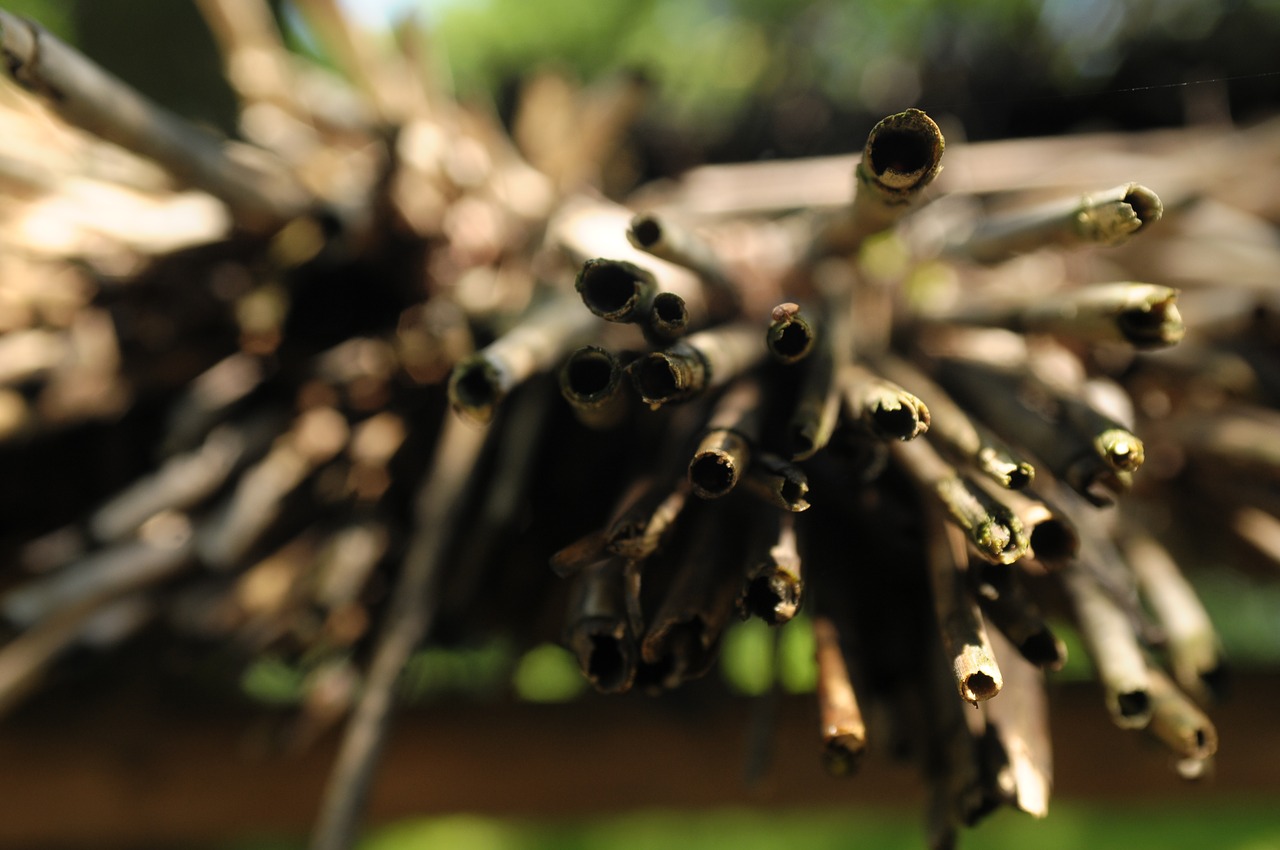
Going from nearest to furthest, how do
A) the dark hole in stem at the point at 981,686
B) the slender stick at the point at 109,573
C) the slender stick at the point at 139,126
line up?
A: the dark hole in stem at the point at 981,686
the slender stick at the point at 139,126
the slender stick at the point at 109,573

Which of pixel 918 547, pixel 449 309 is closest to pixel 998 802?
pixel 918 547

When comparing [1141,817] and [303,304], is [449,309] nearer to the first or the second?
[303,304]

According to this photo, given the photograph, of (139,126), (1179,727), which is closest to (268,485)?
(139,126)

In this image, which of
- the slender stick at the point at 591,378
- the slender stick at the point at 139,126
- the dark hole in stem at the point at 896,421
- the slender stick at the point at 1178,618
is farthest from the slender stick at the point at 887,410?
the slender stick at the point at 139,126

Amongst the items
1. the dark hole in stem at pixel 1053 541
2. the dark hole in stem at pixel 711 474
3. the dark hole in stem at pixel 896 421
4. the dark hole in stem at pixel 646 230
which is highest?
the dark hole in stem at pixel 646 230

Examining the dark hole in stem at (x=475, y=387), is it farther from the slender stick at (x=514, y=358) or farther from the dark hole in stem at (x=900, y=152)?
the dark hole in stem at (x=900, y=152)

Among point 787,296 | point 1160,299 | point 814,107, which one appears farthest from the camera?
point 814,107

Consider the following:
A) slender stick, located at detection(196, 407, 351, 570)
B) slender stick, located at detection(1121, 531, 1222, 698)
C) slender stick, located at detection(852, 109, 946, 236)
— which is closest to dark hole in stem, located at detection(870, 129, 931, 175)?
slender stick, located at detection(852, 109, 946, 236)
